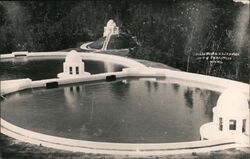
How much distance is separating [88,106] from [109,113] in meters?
1.14

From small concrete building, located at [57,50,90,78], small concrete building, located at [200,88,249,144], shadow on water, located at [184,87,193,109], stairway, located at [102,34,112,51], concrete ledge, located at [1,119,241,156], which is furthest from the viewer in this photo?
small concrete building, located at [57,50,90,78]

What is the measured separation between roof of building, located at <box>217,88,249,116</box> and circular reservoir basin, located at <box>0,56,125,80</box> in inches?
297

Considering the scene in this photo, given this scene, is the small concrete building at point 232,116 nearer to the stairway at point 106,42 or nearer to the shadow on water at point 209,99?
the shadow on water at point 209,99

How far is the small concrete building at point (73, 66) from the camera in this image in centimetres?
2059

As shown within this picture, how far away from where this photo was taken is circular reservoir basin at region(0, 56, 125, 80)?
20272 mm

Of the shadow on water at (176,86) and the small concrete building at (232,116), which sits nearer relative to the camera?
the small concrete building at (232,116)

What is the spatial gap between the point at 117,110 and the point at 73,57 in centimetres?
506

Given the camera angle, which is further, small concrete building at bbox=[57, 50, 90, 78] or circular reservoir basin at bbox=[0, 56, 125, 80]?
small concrete building at bbox=[57, 50, 90, 78]

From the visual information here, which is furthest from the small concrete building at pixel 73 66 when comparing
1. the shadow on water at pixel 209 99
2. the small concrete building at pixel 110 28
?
the shadow on water at pixel 209 99

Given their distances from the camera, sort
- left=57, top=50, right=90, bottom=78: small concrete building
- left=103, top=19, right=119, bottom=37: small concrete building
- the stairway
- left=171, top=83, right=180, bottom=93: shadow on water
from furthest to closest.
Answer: left=57, top=50, right=90, bottom=78: small concrete building < the stairway < left=171, top=83, right=180, bottom=93: shadow on water < left=103, top=19, right=119, bottom=37: small concrete building

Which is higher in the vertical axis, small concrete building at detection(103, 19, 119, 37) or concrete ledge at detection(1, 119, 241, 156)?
small concrete building at detection(103, 19, 119, 37)

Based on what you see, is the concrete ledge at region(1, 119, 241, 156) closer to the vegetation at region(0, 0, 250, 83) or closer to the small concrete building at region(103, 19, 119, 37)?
the vegetation at region(0, 0, 250, 83)

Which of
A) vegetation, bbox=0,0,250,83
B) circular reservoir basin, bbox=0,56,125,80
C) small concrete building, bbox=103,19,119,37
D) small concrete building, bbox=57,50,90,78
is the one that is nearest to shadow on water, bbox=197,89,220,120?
vegetation, bbox=0,0,250,83

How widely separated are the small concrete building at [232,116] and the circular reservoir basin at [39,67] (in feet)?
24.5
